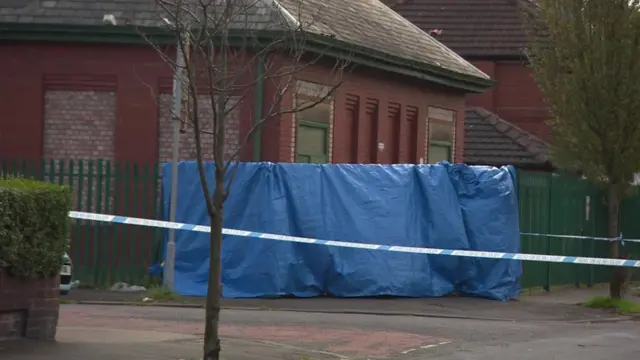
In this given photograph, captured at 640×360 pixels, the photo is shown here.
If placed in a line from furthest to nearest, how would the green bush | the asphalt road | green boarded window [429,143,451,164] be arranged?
green boarded window [429,143,451,164]
the asphalt road
the green bush

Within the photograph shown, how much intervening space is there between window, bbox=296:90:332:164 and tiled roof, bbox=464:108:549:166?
920cm

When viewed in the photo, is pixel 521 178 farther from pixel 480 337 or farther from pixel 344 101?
pixel 480 337

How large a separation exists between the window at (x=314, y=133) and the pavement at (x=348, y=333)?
4692mm

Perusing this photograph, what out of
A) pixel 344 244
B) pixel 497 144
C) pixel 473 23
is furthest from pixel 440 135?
pixel 473 23

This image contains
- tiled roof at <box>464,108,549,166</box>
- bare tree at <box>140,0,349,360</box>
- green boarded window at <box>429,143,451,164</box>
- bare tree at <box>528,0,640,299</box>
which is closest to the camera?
bare tree at <box>140,0,349,360</box>

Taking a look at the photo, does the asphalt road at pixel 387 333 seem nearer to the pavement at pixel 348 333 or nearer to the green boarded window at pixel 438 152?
the pavement at pixel 348 333

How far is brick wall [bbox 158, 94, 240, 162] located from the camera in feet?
73.4

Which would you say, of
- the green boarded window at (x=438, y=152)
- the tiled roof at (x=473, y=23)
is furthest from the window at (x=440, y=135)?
the tiled roof at (x=473, y=23)

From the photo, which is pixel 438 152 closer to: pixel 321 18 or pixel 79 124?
pixel 321 18

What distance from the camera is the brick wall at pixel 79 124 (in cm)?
2309

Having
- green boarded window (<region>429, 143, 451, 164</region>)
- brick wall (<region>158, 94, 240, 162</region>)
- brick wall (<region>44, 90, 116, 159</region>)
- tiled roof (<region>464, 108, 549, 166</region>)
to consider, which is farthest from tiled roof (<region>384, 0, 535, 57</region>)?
brick wall (<region>44, 90, 116, 159</region>)

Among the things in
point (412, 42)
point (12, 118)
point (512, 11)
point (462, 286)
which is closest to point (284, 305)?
point (462, 286)

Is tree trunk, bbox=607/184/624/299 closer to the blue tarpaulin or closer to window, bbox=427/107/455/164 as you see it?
the blue tarpaulin

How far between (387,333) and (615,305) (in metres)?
6.38
